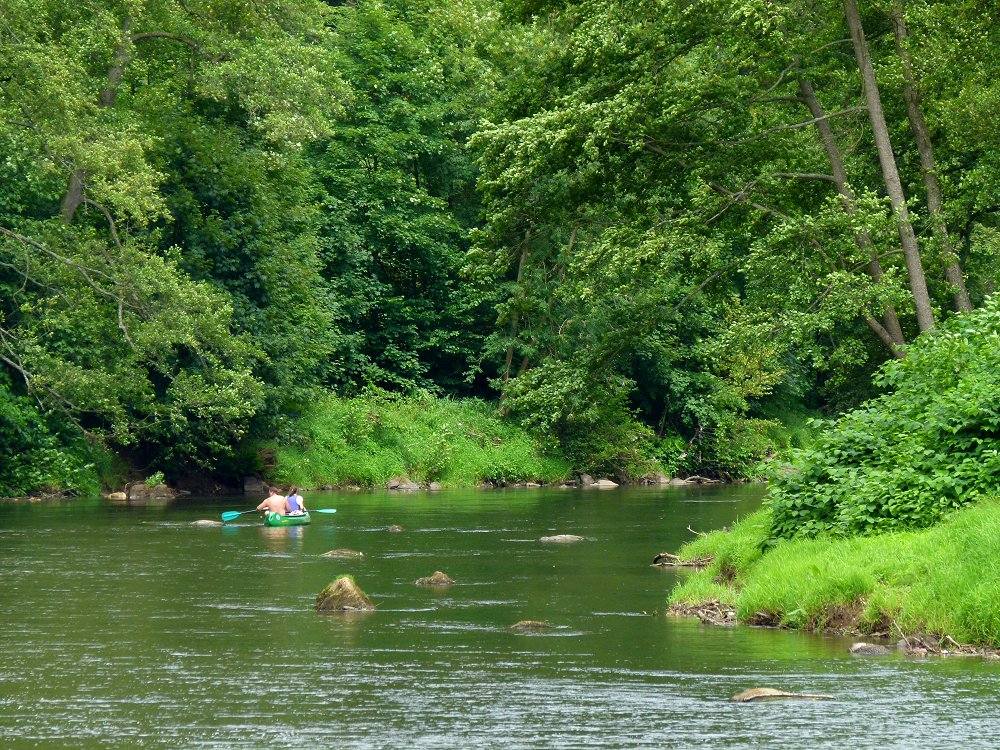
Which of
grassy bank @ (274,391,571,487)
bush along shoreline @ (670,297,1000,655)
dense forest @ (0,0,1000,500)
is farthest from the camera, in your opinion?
grassy bank @ (274,391,571,487)

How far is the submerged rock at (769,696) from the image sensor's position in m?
12.0

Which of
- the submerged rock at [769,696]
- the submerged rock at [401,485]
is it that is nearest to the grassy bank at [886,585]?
the submerged rock at [769,696]

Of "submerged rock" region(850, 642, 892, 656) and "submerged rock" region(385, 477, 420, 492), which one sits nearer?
"submerged rock" region(850, 642, 892, 656)

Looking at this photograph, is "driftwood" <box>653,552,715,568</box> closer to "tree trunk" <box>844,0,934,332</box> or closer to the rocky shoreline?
"tree trunk" <box>844,0,934,332</box>

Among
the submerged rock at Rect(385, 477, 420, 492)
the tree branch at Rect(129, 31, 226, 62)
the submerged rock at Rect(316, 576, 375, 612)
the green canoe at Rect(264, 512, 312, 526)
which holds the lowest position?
the submerged rock at Rect(316, 576, 375, 612)

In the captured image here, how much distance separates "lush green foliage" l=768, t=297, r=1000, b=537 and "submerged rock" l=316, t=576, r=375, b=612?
5.35 metres

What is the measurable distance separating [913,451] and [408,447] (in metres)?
33.9

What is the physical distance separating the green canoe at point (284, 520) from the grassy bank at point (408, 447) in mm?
12625

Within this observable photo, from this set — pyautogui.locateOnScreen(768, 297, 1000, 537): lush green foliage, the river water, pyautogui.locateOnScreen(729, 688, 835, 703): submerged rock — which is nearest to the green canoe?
the river water

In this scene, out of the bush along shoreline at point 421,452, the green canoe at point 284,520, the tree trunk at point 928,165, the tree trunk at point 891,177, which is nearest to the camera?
the tree trunk at point 891,177

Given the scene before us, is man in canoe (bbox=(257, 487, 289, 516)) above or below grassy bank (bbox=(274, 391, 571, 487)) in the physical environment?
below

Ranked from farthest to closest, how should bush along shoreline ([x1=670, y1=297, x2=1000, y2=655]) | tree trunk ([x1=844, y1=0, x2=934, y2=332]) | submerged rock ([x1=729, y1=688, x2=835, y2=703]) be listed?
tree trunk ([x1=844, y1=0, x2=934, y2=332]), bush along shoreline ([x1=670, y1=297, x2=1000, y2=655]), submerged rock ([x1=729, y1=688, x2=835, y2=703])

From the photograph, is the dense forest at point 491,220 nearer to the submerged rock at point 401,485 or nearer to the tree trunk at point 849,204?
the tree trunk at point 849,204

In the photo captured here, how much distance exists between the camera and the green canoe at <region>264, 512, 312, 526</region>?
3312 centimetres
